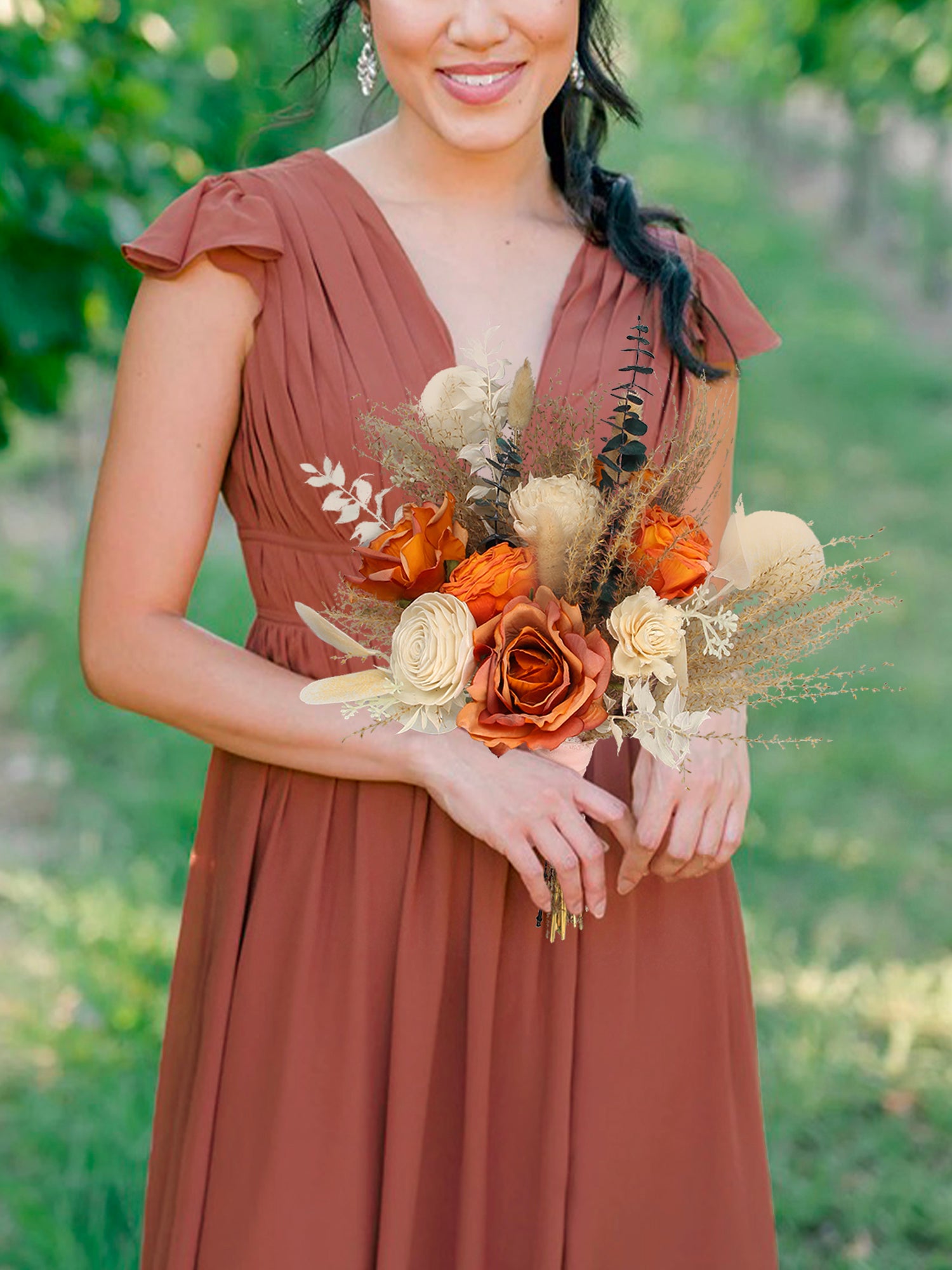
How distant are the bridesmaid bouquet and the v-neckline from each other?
1.24 ft

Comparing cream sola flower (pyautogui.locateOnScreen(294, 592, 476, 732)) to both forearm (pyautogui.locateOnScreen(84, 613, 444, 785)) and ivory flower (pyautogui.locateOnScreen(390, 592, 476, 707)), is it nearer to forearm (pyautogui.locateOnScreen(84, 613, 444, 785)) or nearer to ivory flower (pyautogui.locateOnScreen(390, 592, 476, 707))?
ivory flower (pyautogui.locateOnScreen(390, 592, 476, 707))

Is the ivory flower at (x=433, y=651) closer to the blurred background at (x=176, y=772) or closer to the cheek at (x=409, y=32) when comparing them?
the blurred background at (x=176, y=772)

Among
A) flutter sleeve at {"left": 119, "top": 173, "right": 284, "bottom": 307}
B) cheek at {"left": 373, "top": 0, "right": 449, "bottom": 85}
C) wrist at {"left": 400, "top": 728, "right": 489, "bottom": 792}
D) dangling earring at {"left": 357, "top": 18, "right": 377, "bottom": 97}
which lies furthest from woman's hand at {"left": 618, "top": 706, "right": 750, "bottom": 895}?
dangling earring at {"left": 357, "top": 18, "right": 377, "bottom": 97}

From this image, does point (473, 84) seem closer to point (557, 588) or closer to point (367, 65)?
point (367, 65)

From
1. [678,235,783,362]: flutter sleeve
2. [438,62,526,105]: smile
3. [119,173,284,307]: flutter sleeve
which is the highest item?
[438,62,526,105]: smile

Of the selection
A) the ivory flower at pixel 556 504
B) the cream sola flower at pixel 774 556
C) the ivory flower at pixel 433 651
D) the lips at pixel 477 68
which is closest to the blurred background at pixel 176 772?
the cream sola flower at pixel 774 556

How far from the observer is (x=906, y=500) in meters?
11.3

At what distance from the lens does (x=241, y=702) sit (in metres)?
2.11

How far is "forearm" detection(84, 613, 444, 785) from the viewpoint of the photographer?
6.83 feet

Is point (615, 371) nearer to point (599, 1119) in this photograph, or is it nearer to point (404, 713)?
point (404, 713)

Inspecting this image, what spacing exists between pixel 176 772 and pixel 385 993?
159 inches

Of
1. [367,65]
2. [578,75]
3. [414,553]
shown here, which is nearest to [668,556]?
[414,553]

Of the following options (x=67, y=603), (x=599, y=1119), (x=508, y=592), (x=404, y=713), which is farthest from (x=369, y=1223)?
(x=67, y=603)

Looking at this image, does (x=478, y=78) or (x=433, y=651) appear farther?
(x=478, y=78)
